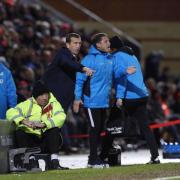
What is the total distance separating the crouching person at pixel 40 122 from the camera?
13727 mm

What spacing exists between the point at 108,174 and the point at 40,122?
1.46 m

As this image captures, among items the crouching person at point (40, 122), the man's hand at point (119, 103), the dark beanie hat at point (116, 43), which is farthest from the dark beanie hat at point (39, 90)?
the dark beanie hat at point (116, 43)

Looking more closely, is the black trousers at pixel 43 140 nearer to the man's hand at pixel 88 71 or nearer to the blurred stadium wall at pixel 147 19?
the man's hand at pixel 88 71

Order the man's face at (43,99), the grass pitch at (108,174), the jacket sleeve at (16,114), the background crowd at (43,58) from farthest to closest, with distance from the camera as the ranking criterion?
the background crowd at (43,58), the man's face at (43,99), the jacket sleeve at (16,114), the grass pitch at (108,174)

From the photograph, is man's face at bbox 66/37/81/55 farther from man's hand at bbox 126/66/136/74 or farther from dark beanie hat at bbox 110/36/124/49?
man's hand at bbox 126/66/136/74

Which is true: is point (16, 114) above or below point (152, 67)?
below

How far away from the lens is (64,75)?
1449 cm

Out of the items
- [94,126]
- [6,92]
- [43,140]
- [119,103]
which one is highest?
[6,92]

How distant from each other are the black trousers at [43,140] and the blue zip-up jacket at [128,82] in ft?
4.04

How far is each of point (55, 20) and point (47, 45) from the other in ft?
12.5

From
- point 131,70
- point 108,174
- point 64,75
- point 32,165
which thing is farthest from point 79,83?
point 108,174

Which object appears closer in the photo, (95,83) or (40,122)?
(40,122)

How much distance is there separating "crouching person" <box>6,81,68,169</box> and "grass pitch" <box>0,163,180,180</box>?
52cm

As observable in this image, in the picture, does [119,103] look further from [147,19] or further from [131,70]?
[147,19]
